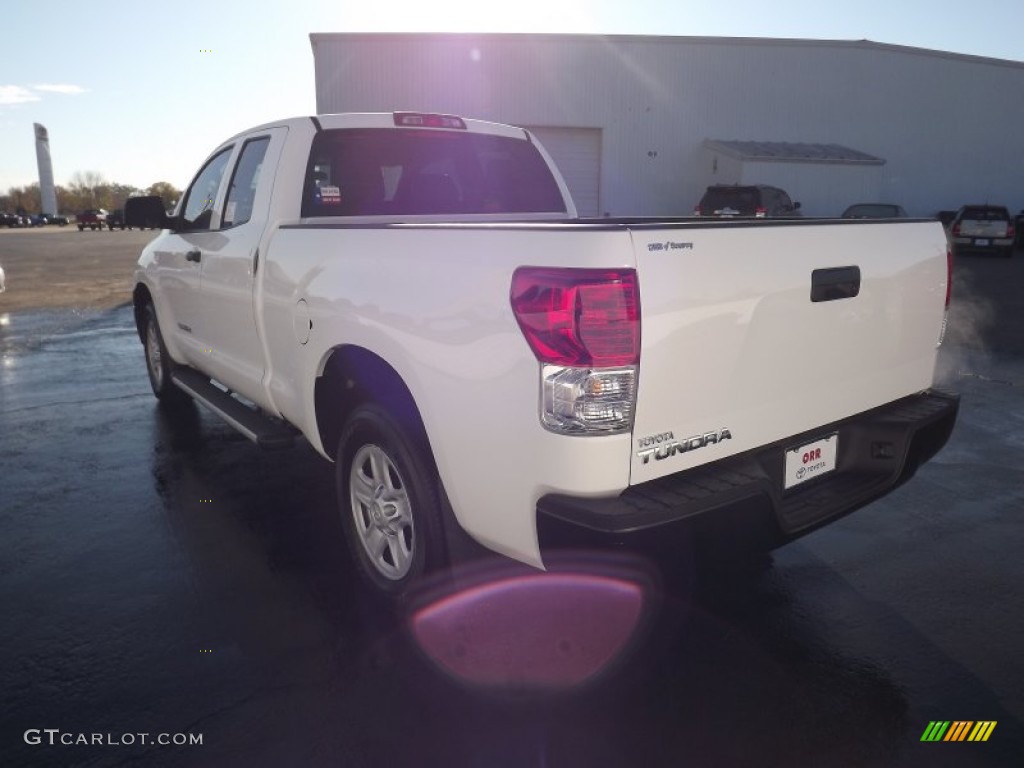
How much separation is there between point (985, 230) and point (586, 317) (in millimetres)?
26767

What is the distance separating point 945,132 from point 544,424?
125 feet

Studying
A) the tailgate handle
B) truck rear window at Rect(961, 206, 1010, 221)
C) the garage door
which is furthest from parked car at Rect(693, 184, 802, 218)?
the tailgate handle

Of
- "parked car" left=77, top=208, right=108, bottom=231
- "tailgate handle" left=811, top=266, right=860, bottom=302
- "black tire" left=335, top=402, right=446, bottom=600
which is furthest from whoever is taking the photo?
"parked car" left=77, top=208, right=108, bottom=231

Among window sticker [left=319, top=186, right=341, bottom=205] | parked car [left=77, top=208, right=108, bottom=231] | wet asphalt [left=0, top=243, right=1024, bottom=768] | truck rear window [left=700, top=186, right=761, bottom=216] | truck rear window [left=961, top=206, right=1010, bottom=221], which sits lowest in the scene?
wet asphalt [left=0, top=243, right=1024, bottom=768]

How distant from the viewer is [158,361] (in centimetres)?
651

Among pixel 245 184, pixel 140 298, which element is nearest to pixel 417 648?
pixel 245 184

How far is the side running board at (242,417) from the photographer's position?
397 cm

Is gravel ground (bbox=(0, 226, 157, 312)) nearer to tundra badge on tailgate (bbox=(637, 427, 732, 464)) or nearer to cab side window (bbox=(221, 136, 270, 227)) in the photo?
cab side window (bbox=(221, 136, 270, 227))

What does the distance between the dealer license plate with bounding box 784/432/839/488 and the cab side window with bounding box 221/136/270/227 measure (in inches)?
119

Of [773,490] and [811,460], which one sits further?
[811,460]

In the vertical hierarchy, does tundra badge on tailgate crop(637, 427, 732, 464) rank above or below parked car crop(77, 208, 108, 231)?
below

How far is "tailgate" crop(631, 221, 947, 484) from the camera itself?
227 centimetres

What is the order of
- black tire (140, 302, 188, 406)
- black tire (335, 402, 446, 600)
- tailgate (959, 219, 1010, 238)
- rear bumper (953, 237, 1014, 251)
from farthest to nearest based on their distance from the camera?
1. rear bumper (953, 237, 1014, 251)
2. tailgate (959, 219, 1010, 238)
3. black tire (140, 302, 188, 406)
4. black tire (335, 402, 446, 600)

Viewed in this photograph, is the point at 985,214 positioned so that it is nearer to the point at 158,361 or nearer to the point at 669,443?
the point at 158,361
